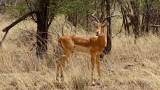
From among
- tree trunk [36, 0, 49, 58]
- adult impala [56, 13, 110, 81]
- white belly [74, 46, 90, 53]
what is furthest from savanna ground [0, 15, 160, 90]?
white belly [74, 46, 90, 53]

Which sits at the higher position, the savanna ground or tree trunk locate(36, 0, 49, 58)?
tree trunk locate(36, 0, 49, 58)

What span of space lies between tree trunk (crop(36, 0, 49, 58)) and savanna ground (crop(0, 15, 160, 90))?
19 cm

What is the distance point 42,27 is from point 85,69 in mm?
2010

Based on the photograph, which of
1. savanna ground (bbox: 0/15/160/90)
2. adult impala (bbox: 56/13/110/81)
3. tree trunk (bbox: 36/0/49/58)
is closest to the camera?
adult impala (bbox: 56/13/110/81)

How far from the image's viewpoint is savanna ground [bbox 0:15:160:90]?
20.8 feet

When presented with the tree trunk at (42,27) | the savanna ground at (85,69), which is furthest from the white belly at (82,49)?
the tree trunk at (42,27)

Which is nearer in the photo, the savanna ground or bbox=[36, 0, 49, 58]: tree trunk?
the savanna ground

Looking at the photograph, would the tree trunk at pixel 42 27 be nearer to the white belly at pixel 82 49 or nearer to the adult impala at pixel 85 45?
the adult impala at pixel 85 45

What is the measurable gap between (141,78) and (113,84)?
566mm

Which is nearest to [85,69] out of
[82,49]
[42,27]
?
[82,49]

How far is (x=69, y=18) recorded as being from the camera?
44.1 ft

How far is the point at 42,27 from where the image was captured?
850 centimetres

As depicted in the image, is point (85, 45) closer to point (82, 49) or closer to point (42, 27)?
point (82, 49)

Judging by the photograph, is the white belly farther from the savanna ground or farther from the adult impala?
the savanna ground
